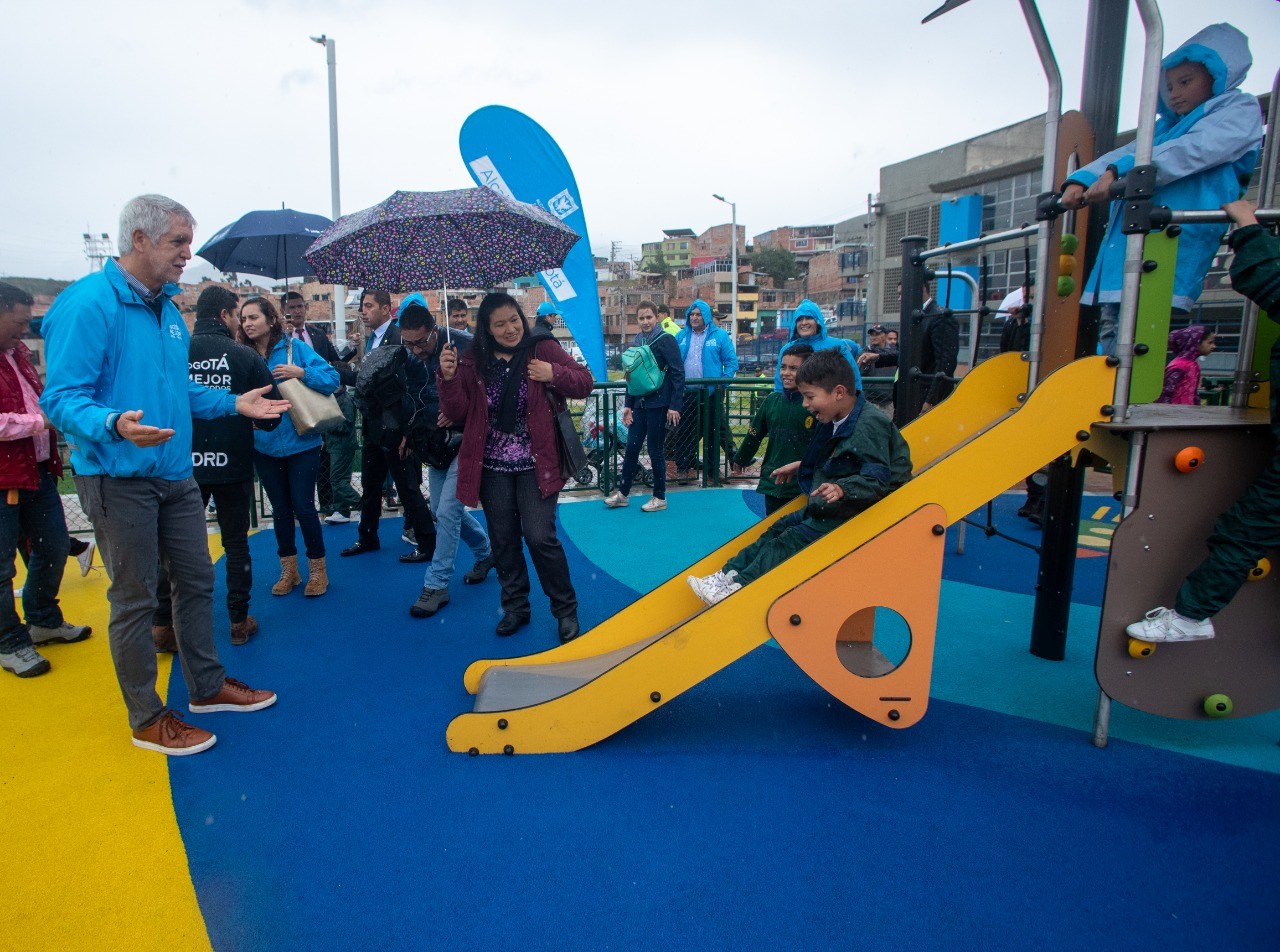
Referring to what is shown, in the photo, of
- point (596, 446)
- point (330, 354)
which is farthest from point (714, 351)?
point (330, 354)

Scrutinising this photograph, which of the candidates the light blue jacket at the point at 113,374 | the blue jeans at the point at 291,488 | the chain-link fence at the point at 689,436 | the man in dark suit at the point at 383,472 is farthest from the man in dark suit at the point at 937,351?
the light blue jacket at the point at 113,374

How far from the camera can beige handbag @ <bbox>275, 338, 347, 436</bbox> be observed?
14.5ft

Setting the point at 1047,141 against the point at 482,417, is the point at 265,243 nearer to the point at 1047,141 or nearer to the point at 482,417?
the point at 482,417

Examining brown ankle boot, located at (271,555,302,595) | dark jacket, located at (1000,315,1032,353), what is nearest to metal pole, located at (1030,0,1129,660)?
dark jacket, located at (1000,315,1032,353)

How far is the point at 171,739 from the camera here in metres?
3.12

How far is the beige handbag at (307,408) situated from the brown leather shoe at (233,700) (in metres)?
1.55

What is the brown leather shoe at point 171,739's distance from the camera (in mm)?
3104

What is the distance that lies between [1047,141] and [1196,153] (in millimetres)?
788

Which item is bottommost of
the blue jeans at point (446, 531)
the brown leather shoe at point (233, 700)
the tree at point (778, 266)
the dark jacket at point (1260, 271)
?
the brown leather shoe at point (233, 700)

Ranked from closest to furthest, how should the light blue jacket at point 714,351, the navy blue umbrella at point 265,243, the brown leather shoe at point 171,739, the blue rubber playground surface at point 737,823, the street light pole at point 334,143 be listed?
1. the blue rubber playground surface at point 737,823
2. the brown leather shoe at point 171,739
3. the navy blue umbrella at point 265,243
4. the light blue jacket at point 714,351
5. the street light pole at point 334,143

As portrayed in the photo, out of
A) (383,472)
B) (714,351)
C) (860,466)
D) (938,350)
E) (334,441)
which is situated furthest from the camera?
(714,351)

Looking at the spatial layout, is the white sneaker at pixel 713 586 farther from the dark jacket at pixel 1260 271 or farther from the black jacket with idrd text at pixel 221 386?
the black jacket with idrd text at pixel 221 386

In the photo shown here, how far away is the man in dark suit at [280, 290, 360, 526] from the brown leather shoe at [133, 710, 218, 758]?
3.54 meters

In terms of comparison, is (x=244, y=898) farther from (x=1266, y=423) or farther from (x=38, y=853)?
(x=1266, y=423)
